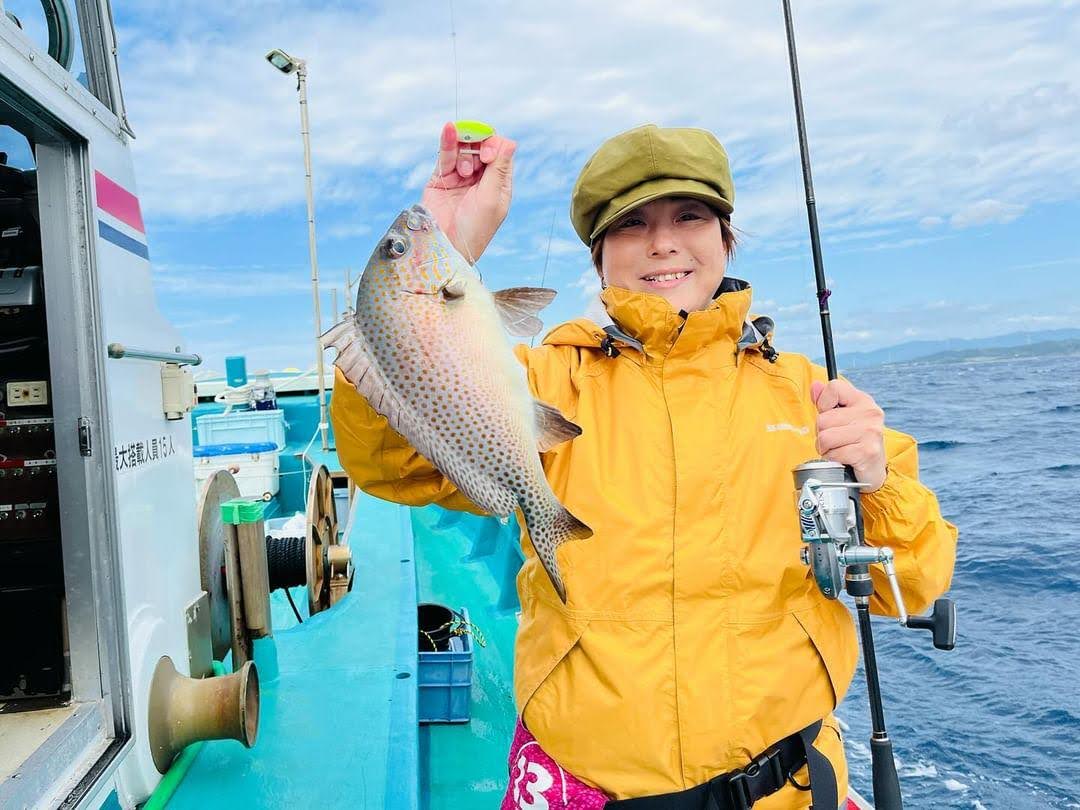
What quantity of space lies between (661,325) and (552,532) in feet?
2.09

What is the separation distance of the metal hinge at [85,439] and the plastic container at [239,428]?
33.9 feet

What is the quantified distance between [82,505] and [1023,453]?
19.4 meters

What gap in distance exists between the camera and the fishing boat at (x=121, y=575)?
2549 mm

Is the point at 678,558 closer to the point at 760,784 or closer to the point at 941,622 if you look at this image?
the point at 760,784

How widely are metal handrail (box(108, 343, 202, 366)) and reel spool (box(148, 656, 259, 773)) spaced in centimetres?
121

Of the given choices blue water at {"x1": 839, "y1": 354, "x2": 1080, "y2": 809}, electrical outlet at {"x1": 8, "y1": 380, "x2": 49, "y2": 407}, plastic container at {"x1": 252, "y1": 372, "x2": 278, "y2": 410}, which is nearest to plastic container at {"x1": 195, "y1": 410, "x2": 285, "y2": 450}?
plastic container at {"x1": 252, "y1": 372, "x2": 278, "y2": 410}

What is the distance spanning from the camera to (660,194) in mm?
1925

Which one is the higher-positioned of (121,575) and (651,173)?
(651,173)

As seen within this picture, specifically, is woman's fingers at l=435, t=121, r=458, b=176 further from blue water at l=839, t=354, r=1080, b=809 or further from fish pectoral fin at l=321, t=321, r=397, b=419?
blue water at l=839, t=354, r=1080, b=809

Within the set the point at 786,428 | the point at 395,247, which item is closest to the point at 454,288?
the point at 395,247

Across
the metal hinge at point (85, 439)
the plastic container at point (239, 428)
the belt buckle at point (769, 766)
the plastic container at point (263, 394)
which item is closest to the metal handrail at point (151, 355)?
the metal hinge at point (85, 439)

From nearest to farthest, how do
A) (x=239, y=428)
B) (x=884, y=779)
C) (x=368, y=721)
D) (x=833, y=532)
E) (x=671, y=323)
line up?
1. (x=833, y=532)
2. (x=671, y=323)
3. (x=884, y=779)
4. (x=368, y=721)
5. (x=239, y=428)

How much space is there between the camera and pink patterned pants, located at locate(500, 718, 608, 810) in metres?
1.85

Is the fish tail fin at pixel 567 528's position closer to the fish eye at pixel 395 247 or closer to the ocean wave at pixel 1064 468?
the fish eye at pixel 395 247
